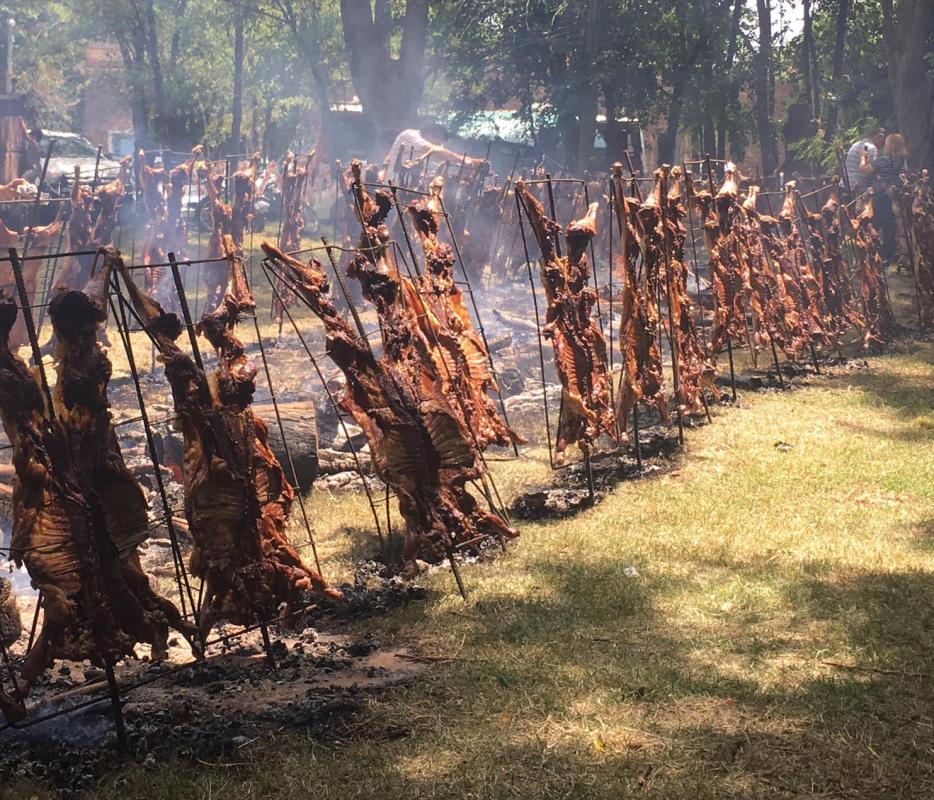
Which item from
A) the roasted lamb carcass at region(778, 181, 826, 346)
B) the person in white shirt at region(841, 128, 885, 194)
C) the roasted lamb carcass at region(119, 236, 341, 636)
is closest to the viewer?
the roasted lamb carcass at region(119, 236, 341, 636)

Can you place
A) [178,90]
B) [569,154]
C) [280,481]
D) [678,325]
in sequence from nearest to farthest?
[280,481], [678,325], [569,154], [178,90]

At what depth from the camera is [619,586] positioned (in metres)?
6.16

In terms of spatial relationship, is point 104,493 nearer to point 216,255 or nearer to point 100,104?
point 216,255

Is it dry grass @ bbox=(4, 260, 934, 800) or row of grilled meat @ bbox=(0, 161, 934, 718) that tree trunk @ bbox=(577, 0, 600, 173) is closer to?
row of grilled meat @ bbox=(0, 161, 934, 718)

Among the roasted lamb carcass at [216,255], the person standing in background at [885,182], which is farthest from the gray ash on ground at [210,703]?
the person standing in background at [885,182]

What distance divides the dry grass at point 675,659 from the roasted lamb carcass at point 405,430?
0.41 meters

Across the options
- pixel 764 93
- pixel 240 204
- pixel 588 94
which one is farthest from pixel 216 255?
pixel 764 93

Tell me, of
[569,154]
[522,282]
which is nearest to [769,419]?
[522,282]

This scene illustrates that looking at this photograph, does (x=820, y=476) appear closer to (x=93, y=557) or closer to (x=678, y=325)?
(x=678, y=325)

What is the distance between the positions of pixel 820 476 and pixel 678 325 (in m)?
2.04

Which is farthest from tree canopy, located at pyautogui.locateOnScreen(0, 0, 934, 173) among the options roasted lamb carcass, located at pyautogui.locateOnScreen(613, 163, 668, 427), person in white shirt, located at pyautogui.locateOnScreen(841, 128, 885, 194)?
roasted lamb carcass, located at pyautogui.locateOnScreen(613, 163, 668, 427)

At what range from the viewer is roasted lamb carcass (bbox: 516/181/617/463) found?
7.63 meters

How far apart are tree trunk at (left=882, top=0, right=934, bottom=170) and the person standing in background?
0.93m

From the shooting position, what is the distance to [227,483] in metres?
5.00
